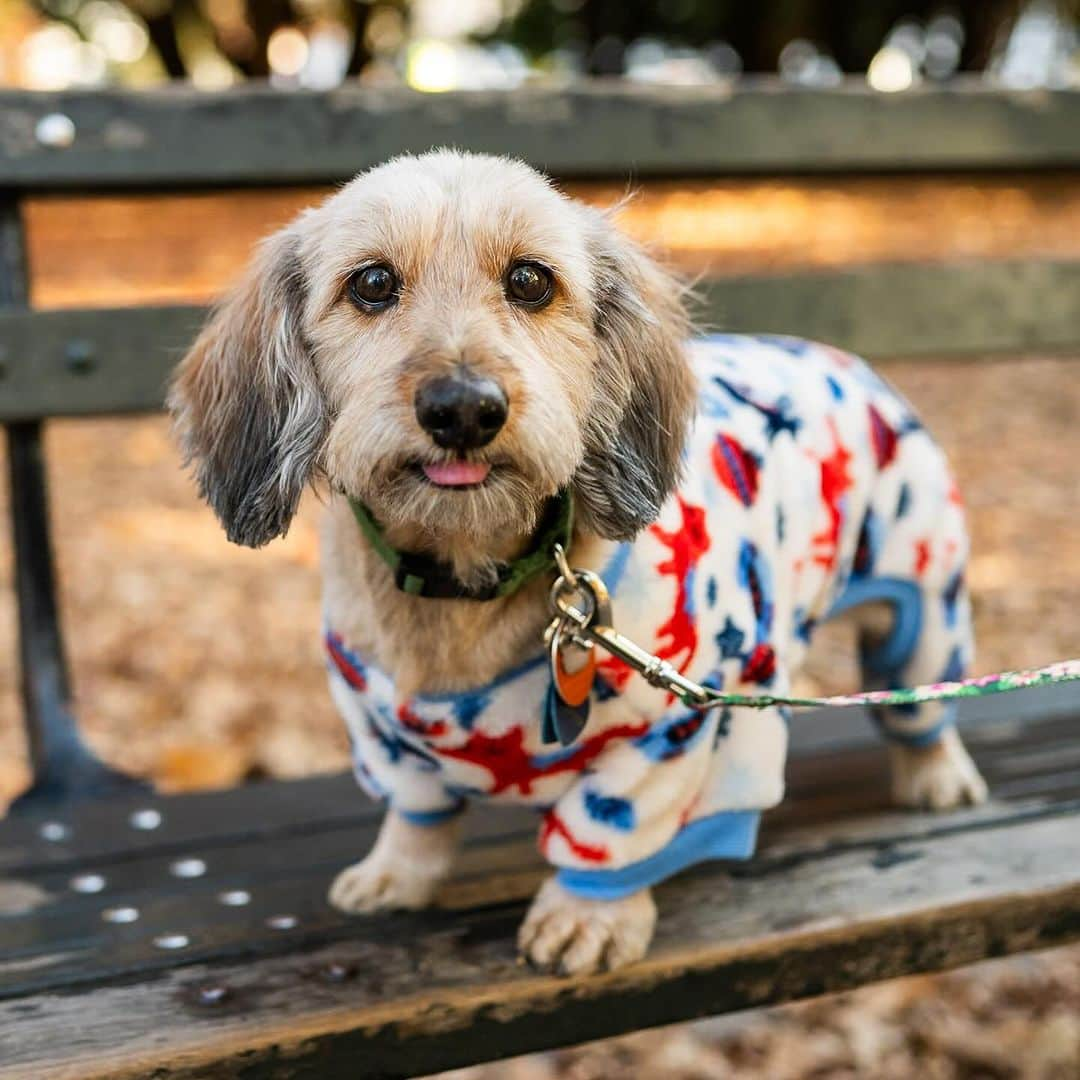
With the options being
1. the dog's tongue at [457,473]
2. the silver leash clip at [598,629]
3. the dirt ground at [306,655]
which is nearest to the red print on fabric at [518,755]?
the silver leash clip at [598,629]

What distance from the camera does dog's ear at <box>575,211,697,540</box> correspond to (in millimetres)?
1431

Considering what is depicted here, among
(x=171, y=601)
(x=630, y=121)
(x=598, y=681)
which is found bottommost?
(x=171, y=601)

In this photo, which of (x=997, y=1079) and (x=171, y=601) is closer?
(x=997, y=1079)

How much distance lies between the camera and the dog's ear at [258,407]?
4.69ft

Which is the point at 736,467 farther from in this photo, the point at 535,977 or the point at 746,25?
the point at 746,25

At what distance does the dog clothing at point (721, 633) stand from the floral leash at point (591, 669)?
5cm

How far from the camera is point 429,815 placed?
166 cm

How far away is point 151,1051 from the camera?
1.36 m

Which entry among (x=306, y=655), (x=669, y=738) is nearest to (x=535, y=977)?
(x=669, y=738)

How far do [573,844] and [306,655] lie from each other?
7.89 feet

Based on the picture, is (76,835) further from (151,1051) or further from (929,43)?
(929,43)

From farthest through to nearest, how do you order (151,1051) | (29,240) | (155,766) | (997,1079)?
(155,766), (29,240), (997,1079), (151,1051)

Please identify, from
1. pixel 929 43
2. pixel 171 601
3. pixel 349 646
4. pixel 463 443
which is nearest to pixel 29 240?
pixel 349 646

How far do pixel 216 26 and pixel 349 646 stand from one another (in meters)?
11.6
